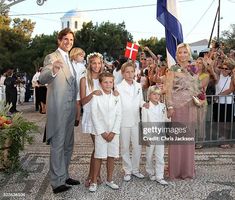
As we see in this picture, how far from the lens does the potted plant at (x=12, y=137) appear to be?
17.7 ft

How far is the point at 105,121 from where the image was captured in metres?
4.84

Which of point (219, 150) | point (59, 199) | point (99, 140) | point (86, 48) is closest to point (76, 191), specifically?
point (59, 199)

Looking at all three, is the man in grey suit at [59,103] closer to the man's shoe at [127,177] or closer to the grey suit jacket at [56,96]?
the grey suit jacket at [56,96]

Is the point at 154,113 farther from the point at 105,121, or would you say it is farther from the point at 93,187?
the point at 93,187

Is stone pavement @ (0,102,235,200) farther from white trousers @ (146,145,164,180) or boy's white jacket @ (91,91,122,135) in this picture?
boy's white jacket @ (91,91,122,135)

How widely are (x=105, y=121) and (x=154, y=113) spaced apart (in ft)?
2.67

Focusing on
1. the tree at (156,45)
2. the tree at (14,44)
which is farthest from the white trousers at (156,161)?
the tree at (156,45)

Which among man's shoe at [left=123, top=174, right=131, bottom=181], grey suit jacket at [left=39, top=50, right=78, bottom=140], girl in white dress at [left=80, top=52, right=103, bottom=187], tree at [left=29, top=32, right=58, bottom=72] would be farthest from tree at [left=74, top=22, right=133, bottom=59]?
grey suit jacket at [left=39, top=50, right=78, bottom=140]

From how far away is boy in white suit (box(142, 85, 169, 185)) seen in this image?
17.3 ft

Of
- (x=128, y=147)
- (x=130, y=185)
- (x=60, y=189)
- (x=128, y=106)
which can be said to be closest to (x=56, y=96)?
(x=128, y=106)

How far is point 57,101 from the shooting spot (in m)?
4.69

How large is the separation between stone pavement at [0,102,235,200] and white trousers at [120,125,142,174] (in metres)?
0.18

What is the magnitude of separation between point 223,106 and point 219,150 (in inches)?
39.0

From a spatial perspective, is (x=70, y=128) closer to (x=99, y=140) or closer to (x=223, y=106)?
(x=99, y=140)
